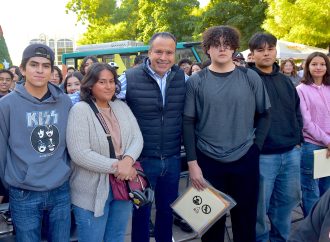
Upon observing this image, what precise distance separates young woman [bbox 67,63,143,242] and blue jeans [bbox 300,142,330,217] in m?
1.81

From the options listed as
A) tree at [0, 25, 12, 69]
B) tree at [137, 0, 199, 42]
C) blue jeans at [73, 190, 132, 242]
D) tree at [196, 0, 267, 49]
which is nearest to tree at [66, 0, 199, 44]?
tree at [137, 0, 199, 42]

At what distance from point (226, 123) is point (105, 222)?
A: 114cm

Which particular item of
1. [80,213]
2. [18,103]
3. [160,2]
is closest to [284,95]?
[80,213]

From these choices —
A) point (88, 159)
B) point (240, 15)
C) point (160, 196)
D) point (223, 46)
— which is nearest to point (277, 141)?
point (223, 46)

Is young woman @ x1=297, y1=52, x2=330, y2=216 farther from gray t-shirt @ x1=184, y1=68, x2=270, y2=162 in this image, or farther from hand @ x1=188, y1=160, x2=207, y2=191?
hand @ x1=188, y1=160, x2=207, y2=191

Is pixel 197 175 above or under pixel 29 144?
under

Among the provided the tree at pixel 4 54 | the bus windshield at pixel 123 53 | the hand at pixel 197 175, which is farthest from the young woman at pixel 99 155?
the bus windshield at pixel 123 53

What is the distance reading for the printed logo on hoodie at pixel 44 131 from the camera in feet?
7.71

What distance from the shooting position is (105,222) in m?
2.59

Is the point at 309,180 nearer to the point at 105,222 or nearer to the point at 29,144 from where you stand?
the point at 105,222

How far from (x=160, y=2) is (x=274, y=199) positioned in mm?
22158

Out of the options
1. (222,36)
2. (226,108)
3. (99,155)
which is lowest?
(99,155)

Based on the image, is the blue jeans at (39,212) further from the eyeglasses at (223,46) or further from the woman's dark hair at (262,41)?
the woman's dark hair at (262,41)

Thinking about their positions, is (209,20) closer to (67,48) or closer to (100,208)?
(100,208)
